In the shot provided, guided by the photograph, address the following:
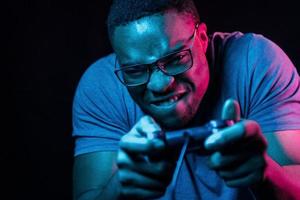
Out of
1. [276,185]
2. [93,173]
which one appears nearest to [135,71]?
[93,173]

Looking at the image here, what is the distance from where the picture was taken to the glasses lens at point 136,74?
133cm

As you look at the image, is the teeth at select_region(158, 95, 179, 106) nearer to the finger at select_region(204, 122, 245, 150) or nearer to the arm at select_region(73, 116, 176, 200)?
the arm at select_region(73, 116, 176, 200)

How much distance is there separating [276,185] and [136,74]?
0.51 meters

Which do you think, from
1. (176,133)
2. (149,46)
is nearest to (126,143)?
(176,133)

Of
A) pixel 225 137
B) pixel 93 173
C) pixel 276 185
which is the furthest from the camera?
pixel 93 173

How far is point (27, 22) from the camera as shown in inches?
82.7

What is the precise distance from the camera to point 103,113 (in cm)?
156

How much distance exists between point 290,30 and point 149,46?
1085 millimetres

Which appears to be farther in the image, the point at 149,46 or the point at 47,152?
the point at 47,152

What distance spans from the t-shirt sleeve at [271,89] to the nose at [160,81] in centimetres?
26

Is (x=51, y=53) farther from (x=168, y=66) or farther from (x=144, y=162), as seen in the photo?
(x=144, y=162)

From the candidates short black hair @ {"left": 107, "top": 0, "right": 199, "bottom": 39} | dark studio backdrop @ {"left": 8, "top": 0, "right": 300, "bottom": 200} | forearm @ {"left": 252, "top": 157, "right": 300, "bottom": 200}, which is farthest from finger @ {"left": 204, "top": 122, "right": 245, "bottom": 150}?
dark studio backdrop @ {"left": 8, "top": 0, "right": 300, "bottom": 200}

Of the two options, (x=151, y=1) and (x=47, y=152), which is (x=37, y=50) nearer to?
(x=47, y=152)

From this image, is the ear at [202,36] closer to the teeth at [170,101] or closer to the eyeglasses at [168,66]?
the eyeglasses at [168,66]
